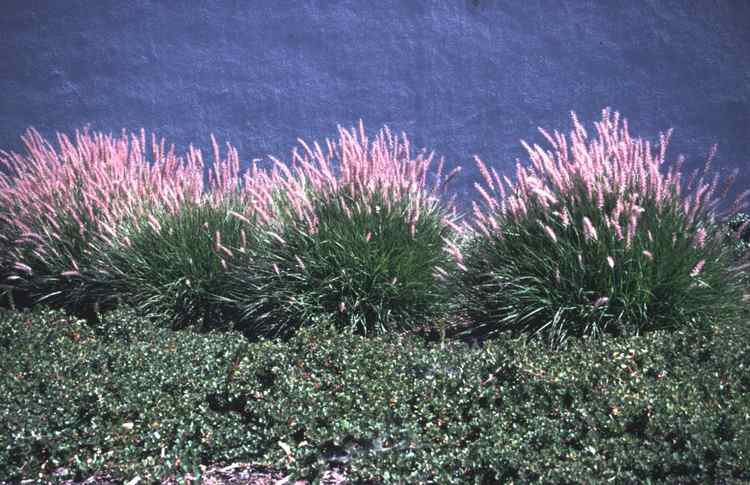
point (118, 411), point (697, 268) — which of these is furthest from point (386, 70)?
point (118, 411)

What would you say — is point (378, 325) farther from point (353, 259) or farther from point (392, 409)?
point (392, 409)

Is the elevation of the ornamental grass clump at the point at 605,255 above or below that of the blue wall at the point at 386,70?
below

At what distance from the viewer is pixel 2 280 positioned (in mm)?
6828

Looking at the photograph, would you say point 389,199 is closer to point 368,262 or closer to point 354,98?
point 368,262

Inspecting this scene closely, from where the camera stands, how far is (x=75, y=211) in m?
6.16

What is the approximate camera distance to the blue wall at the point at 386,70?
23.5ft

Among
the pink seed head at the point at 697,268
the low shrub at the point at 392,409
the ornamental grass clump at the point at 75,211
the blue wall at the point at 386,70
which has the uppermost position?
the blue wall at the point at 386,70

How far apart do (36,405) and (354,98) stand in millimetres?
4448

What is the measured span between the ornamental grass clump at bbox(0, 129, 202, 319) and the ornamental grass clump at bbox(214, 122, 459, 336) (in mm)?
1026

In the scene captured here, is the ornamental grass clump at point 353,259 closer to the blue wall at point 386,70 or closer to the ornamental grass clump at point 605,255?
the ornamental grass clump at point 605,255

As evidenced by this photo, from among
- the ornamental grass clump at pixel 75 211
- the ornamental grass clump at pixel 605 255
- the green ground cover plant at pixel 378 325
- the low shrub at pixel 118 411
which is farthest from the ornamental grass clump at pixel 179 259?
→ the ornamental grass clump at pixel 605 255

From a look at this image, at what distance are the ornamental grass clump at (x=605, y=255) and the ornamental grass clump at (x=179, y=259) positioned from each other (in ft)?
5.98

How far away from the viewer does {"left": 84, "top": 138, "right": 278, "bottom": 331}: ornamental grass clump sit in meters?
5.66

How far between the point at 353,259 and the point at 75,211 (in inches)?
95.6
